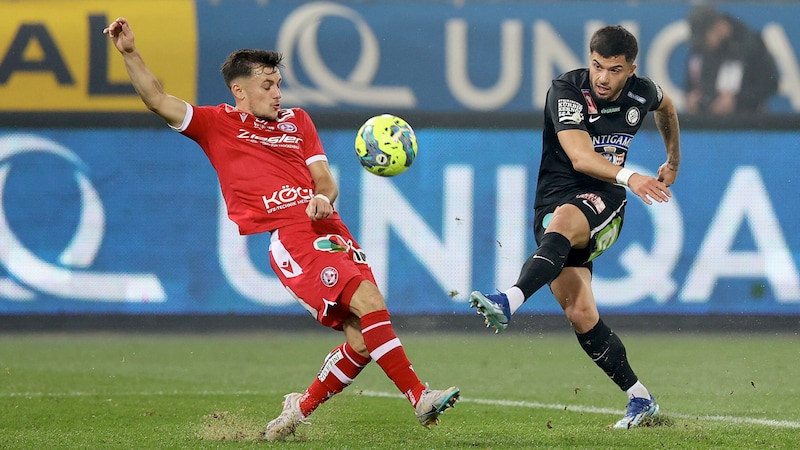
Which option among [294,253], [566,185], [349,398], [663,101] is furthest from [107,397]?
[663,101]

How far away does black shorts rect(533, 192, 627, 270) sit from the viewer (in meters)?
6.44

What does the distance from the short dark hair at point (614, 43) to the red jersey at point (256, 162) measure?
1.57 metres

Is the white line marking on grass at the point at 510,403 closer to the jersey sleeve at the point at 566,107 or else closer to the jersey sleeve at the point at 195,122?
the jersey sleeve at the point at 566,107

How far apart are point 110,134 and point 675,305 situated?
18.8 ft

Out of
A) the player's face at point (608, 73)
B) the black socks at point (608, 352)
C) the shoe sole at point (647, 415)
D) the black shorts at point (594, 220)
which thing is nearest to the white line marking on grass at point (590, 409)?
the shoe sole at point (647, 415)

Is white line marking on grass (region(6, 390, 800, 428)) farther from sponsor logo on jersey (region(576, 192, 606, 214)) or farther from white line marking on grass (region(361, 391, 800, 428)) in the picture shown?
sponsor logo on jersey (region(576, 192, 606, 214))

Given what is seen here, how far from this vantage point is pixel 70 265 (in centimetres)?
1186

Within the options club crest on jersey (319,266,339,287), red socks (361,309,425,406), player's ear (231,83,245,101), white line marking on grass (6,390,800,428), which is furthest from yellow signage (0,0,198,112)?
red socks (361,309,425,406)

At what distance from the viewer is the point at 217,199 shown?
12094mm

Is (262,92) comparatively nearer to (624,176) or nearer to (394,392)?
(624,176)

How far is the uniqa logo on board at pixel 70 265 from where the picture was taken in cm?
1179

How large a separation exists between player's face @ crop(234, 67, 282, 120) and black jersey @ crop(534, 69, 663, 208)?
4.80 feet

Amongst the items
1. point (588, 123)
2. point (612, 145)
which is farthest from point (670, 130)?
point (588, 123)

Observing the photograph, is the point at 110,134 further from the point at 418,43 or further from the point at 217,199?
the point at 418,43
